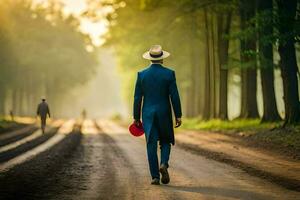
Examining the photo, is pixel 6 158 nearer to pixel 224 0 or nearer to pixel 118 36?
pixel 224 0

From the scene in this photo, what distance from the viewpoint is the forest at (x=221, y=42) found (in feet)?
75.0

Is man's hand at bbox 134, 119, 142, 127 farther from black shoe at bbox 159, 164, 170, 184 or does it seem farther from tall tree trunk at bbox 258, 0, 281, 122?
tall tree trunk at bbox 258, 0, 281, 122

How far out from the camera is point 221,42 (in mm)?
34688

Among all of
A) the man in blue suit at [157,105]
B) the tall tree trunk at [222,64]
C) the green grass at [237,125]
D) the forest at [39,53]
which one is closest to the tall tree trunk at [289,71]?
the green grass at [237,125]

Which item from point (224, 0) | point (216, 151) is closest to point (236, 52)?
point (224, 0)

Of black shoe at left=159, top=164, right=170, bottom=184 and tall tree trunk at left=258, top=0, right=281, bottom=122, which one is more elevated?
tall tree trunk at left=258, top=0, right=281, bottom=122

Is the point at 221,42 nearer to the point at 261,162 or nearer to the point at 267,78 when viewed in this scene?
the point at 267,78

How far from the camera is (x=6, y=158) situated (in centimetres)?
1572

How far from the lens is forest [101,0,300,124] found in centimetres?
2286

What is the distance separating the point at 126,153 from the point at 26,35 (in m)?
51.9

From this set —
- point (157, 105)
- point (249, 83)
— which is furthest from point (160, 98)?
point (249, 83)

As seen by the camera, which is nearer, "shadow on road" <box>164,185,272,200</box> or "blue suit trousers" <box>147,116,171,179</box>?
"shadow on road" <box>164,185,272,200</box>

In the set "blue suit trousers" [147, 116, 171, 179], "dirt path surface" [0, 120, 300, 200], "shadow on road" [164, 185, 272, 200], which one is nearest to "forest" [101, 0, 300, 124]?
"dirt path surface" [0, 120, 300, 200]

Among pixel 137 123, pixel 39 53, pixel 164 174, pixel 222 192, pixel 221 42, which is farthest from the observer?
pixel 39 53
